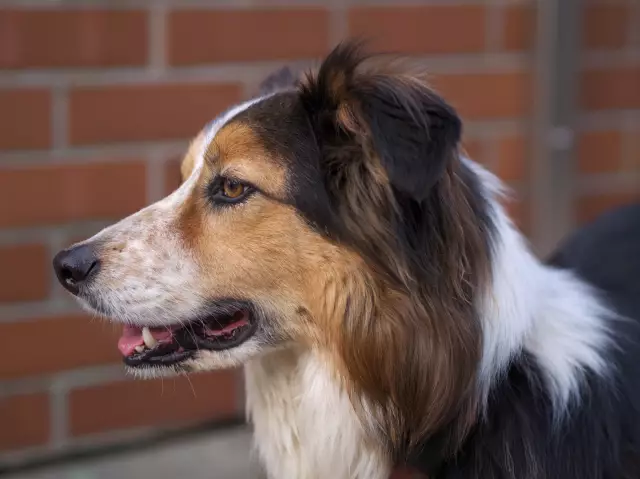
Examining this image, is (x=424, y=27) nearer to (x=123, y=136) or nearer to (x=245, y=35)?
(x=245, y=35)

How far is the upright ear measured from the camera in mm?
1872

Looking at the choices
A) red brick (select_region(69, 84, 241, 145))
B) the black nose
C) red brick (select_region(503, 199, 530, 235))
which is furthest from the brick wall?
the black nose

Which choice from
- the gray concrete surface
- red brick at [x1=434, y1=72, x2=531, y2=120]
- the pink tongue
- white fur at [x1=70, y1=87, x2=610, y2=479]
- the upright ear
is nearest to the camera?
the upright ear

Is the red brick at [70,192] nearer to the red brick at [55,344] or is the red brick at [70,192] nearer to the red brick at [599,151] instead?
the red brick at [55,344]

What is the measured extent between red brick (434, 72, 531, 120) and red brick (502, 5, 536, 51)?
0.40ft

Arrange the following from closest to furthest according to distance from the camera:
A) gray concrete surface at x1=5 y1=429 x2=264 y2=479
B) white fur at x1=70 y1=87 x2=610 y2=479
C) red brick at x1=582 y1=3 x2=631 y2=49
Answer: white fur at x1=70 y1=87 x2=610 y2=479 < gray concrete surface at x1=5 y1=429 x2=264 y2=479 < red brick at x1=582 y1=3 x2=631 y2=49

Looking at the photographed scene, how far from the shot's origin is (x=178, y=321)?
218 centimetres

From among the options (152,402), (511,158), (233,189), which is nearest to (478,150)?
A: (511,158)

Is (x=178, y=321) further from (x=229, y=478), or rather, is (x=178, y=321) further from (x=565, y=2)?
(x=565, y=2)

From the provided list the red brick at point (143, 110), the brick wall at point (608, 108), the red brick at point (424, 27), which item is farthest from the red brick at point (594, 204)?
the red brick at point (143, 110)

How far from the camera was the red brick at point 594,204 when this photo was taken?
4242 millimetres

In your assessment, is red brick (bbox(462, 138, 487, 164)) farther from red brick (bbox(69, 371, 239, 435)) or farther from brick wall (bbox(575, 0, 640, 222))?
red brick (bbox(69, 371, 239, 435))

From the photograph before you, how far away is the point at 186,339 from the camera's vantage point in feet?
7.39

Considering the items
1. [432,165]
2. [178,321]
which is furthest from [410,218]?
[178,321]
